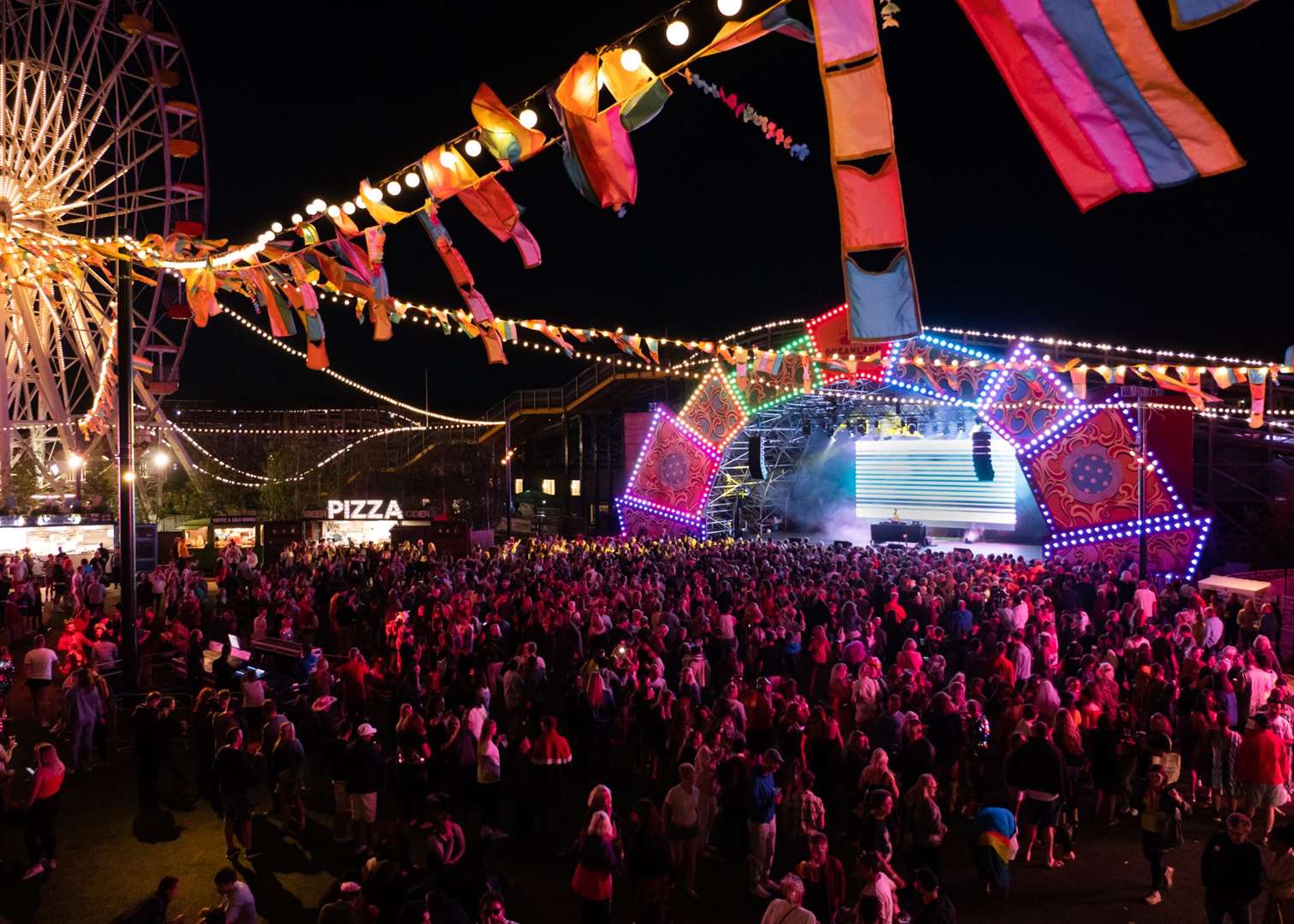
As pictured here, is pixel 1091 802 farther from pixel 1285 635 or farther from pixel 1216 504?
pixel 1216 504

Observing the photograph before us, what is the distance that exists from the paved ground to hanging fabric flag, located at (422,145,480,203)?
5.35m

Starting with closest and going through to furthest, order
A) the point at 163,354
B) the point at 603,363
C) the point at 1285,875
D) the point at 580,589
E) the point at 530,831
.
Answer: the point at 1285,875
the point at 530,831
the point at 580,589
the point at 163,354
the point at 603,363

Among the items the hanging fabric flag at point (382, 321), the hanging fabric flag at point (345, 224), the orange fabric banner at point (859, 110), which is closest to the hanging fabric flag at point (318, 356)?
the hanging fabric flag at point (382, 321)

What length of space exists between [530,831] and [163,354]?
20.7m

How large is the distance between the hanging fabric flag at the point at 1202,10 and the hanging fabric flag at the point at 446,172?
16.8 feet

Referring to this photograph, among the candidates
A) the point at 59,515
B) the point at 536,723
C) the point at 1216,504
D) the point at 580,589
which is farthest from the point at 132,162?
the point at 1216,504

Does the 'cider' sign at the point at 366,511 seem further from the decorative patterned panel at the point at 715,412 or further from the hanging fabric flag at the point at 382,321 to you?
the hanging fabric flag at the point at 382,321

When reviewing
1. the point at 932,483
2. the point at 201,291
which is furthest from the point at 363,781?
the point at 932,483

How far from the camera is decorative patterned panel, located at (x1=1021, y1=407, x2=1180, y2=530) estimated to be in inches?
742

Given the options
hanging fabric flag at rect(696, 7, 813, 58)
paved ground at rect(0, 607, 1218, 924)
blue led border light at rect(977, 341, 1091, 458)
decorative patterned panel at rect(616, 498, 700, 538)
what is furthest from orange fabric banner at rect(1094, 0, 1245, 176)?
decorative patterned panel at rect(616, 498, 700, 538)

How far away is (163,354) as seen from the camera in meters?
23.6

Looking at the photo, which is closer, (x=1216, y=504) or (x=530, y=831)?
(x=530, y=831)

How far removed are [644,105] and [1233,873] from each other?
608 cm

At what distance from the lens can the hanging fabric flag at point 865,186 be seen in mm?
4387
